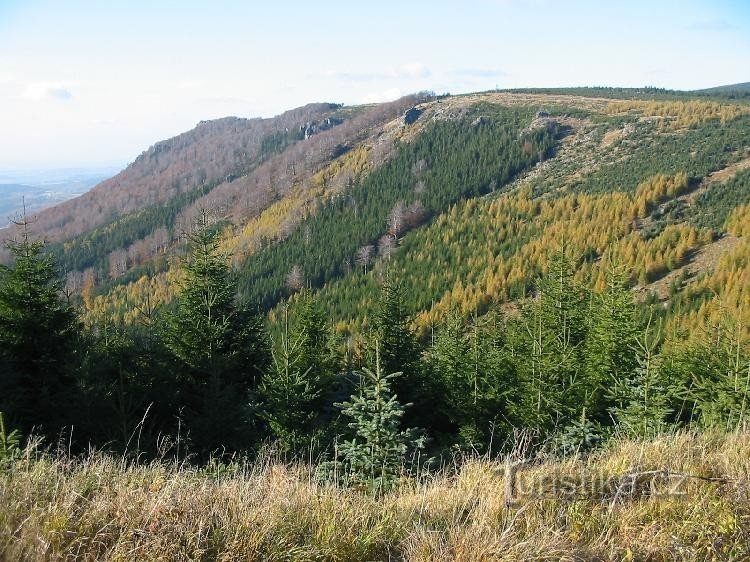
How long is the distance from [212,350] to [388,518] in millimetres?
11672

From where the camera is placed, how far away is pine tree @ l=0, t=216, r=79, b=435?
37.8ft

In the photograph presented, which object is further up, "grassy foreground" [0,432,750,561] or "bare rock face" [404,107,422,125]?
"bare rock face" [404,107,422,125]

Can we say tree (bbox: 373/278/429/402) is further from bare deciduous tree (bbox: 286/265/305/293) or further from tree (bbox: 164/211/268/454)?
bare deciduous tree (bbox: 286/265/305/293)

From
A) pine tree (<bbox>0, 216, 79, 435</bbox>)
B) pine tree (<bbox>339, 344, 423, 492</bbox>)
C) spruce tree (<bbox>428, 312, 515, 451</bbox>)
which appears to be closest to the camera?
pine tree (<bbox>339, 344, 423, 492</bbox>)

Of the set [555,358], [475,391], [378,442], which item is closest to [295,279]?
[475,391]

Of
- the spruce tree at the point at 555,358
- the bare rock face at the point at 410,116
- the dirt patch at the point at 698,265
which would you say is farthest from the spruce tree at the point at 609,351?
the bare rock face at the point at 410,116

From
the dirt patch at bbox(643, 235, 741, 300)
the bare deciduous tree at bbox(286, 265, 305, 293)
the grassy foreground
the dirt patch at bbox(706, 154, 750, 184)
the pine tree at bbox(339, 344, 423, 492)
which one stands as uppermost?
the dirt patch at bbox(706, 154, 750, 184)

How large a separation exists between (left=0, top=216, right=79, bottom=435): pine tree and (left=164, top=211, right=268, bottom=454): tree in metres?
2.67

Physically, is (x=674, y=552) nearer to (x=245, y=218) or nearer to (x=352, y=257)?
(x=352, y=257)

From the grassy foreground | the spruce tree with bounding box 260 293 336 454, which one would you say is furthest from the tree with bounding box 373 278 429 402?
the grassy foreground

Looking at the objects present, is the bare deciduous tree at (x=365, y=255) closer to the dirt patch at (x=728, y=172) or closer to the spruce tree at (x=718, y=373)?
the dirt patch at (x=728, y=172)

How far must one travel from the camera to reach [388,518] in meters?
3.30

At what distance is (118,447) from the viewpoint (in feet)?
33.8

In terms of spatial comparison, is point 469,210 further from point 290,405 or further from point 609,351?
point 290,405
